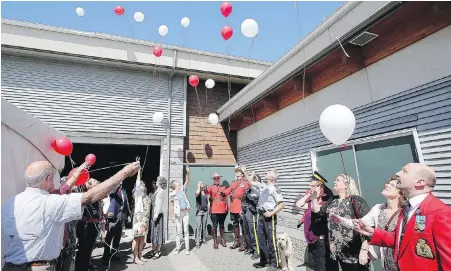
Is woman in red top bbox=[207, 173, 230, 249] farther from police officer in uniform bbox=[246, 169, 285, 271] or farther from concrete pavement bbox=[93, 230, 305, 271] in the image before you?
police officer in uniform bbox=[246, 169, 285, 271]

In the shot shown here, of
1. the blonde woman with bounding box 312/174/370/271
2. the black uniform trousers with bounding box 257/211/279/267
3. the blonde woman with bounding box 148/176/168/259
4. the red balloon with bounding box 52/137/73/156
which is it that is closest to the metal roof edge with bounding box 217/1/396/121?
the blonde woman with bounding box 312/174/370/271

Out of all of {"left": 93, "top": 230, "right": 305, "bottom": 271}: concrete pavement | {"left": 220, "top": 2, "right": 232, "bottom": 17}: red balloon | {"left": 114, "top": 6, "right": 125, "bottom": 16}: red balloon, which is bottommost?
{"left": 93, "top": 230, "right": 305, "bottom": 271}: concrete pavement

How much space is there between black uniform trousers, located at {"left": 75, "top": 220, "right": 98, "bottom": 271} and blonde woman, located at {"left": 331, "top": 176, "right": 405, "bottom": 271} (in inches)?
181

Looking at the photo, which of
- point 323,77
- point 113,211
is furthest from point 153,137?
point 323,77

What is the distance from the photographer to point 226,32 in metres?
7.01

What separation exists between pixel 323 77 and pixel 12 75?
889 centimetres

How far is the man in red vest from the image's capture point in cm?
173

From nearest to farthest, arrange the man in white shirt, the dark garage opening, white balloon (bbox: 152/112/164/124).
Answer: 1. the man in white shirt
2. white balloon (bbox: 152/112/164/124)
3. the dark garage opening

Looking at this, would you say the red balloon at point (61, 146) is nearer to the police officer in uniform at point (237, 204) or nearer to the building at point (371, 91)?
the police officer in uniform at point (237, 204)

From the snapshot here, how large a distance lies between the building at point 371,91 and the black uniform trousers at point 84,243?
431 cm

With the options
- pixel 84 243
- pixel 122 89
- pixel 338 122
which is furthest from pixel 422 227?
Answer: pixel 122 89

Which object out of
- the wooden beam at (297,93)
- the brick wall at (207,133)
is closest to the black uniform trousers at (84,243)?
the brick wall at (207,133)

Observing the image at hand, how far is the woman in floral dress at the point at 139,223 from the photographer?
5.65 meters

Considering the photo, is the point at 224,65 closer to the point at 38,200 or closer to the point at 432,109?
the point at 432,109
